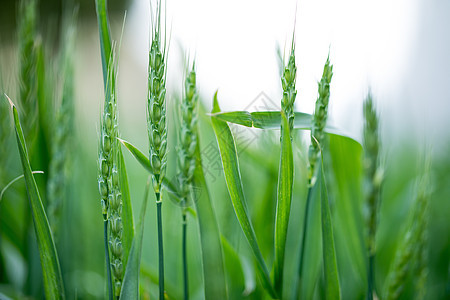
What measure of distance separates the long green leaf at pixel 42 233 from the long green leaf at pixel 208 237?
112mm

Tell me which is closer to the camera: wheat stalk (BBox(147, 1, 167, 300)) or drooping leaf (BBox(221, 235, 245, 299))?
wheat stalk (BBox(147, 1, 167, 300))

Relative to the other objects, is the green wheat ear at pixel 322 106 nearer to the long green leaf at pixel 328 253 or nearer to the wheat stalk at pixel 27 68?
the long green leaf at pixel 328 253

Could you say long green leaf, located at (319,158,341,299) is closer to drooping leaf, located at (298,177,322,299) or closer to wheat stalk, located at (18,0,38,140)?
drooping leaf, located at (298,177,322,299)

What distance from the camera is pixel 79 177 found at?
0.53 m

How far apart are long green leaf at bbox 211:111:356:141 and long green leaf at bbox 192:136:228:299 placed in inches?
1.7

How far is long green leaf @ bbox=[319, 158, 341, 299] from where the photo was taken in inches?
9.8

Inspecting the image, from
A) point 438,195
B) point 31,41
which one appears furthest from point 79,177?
point 438,195

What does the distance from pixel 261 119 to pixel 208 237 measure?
0.11 metres

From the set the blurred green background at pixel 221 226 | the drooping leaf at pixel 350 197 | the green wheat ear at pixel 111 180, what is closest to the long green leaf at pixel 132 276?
the green wheat ear at pixel 111 180

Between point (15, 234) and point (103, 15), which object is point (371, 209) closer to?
point (103, 15)

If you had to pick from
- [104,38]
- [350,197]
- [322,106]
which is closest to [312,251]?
[350,197]

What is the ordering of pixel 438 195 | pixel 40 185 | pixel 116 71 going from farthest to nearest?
pixel 438 195
pixel 40 185
pixel 116 71

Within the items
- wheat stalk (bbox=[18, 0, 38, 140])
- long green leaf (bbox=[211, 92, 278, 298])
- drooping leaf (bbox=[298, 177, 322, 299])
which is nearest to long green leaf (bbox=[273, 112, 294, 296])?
long green leaf (bbox=[211, 92, 278, 298])

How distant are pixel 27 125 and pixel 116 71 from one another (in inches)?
5.8
